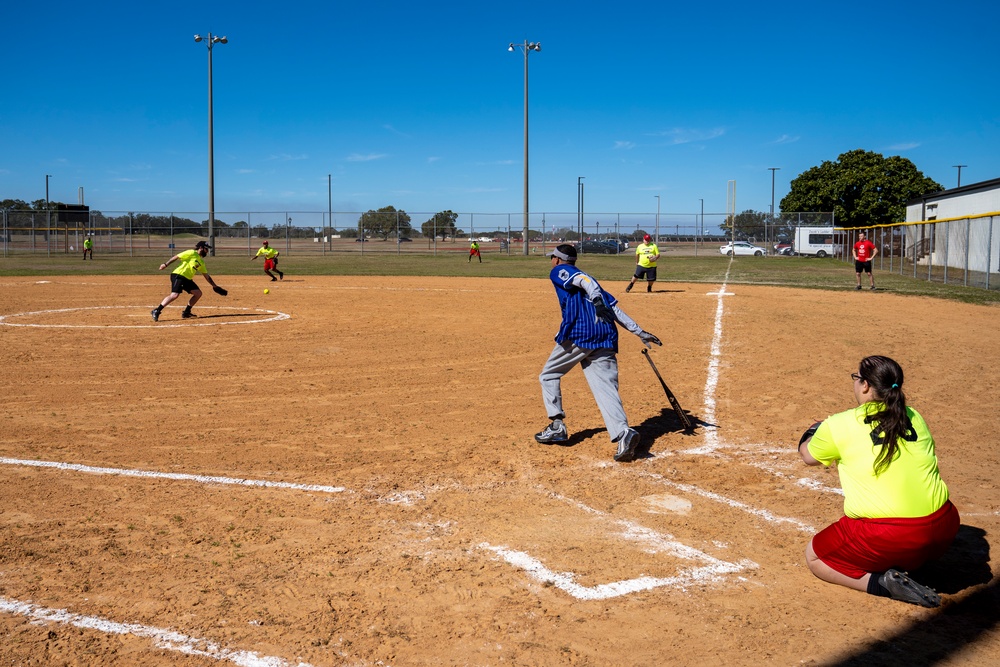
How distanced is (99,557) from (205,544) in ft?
2.00

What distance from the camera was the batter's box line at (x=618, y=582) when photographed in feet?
15.0

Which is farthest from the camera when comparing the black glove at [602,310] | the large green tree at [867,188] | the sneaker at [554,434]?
the large green tree at [867,188]

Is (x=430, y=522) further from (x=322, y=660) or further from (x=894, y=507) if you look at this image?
(x=894, y=507)

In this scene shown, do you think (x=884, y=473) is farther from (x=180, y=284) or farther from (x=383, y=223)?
(x=383, y=223)

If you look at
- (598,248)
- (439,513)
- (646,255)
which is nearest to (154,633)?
(439,513)

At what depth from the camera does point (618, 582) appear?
4680 mm

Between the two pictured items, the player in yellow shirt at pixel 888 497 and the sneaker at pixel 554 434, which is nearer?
the player in yellow shirt at pixel 888 497

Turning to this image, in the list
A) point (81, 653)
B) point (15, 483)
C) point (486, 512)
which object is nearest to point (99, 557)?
point (81, 653)

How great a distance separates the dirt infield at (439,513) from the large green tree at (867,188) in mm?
64874

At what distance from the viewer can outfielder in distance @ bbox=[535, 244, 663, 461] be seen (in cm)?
701

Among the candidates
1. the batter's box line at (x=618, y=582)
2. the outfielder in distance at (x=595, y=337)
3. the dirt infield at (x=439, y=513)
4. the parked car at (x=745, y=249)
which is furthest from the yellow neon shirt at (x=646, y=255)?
the parked car at (x=745, y=249)

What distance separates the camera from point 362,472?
6703 millimetres

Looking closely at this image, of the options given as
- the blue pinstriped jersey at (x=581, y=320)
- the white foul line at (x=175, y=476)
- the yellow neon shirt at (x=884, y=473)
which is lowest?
the white foul line at (x=175, y=476)

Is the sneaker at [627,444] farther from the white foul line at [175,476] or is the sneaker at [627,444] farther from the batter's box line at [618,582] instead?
the white foul line at [175,476]
